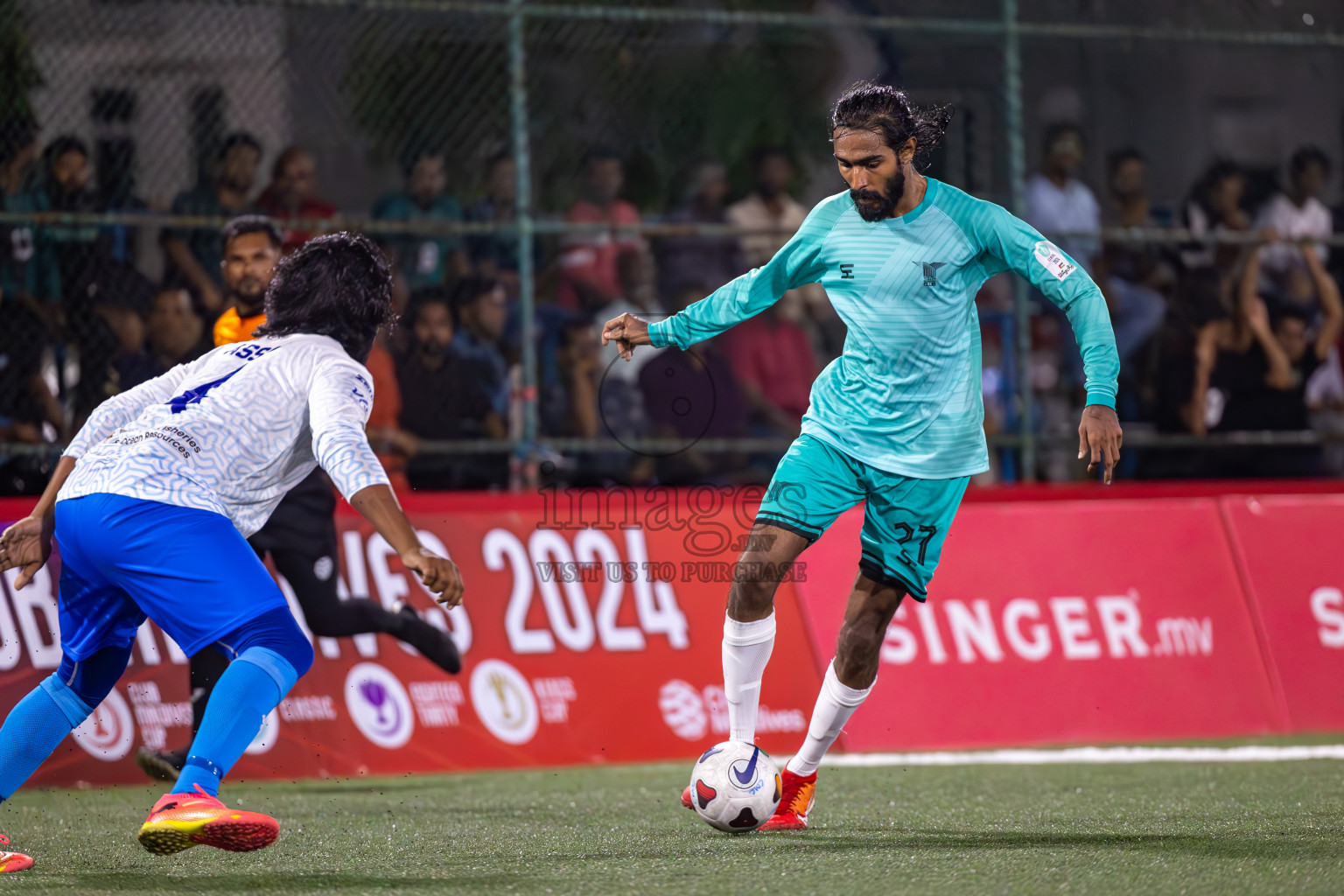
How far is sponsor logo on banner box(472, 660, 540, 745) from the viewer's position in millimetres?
7805

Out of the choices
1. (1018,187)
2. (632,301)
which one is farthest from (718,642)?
(1018,187)

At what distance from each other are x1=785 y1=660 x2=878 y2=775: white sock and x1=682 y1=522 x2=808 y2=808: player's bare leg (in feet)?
0.85

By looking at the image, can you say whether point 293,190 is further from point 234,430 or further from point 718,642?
point 234,430

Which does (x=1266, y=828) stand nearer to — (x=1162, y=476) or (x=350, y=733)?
(x=350, y=733)

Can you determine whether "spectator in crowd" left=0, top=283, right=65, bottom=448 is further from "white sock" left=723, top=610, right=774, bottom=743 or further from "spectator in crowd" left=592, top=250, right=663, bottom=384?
"white sock" left=723, top=610, right=774, bottom=743

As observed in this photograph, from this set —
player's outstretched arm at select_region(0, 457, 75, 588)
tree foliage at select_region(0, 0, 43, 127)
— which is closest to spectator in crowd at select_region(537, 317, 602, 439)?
tree foliage at select_region(0, 0, 43, 127)

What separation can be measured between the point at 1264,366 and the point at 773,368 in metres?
Answer: 3.14

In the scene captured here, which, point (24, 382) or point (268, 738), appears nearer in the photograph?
point (268, 738)

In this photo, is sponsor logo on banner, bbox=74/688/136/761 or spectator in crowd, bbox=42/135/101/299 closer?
sponsor logo on banner, bbox=74/688/136/761

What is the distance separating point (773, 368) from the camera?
9789 mm

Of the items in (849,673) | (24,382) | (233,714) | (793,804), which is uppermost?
(24,382)

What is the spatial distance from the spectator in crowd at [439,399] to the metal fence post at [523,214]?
0.37 meters

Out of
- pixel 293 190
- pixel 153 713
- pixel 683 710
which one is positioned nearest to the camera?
pixel 153 713

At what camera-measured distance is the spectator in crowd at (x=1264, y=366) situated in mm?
10414
